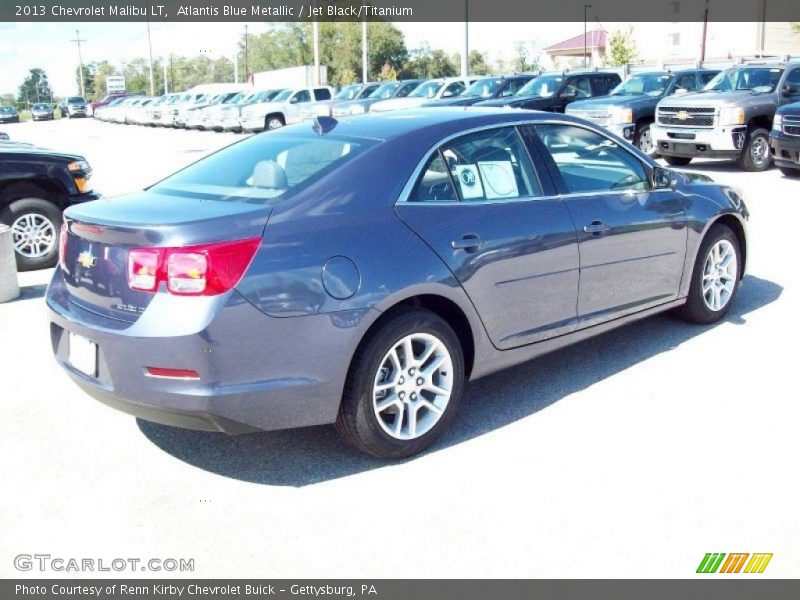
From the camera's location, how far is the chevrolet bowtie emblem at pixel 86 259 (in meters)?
4.05

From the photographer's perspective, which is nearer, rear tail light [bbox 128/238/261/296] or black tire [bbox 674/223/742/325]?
rear tail light [bbox 128/238/261/296]

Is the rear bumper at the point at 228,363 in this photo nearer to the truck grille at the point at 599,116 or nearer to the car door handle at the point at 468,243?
the car door handle at the point at 468,243

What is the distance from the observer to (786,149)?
14062 millimetres

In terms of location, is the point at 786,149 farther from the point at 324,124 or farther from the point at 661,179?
the point at 324,124

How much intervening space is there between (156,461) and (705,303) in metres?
3.90

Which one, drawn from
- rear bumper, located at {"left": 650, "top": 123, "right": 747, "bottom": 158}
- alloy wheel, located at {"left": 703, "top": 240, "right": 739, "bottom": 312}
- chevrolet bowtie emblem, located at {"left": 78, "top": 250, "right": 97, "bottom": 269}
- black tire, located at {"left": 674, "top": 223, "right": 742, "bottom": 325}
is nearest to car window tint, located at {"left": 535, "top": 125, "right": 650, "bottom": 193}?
black tire, located at {"left": 674, "top": 223, "right": 742, "bottom": 325}

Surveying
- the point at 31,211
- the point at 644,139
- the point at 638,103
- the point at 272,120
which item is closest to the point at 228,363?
the point at 31,211

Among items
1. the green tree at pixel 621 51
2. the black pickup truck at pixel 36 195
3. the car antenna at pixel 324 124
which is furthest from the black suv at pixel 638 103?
the green tree at pixel 621 51

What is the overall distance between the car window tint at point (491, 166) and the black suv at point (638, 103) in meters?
A: 12.0

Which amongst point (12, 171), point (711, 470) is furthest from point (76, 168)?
point (711, 470)

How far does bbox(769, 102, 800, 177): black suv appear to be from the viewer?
13.9 meters

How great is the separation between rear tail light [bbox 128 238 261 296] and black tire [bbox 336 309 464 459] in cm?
71

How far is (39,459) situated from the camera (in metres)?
4.38

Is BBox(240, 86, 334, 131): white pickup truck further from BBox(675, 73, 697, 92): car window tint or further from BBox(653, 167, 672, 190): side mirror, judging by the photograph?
BBox(653, 167, 672, 190): side mirror
